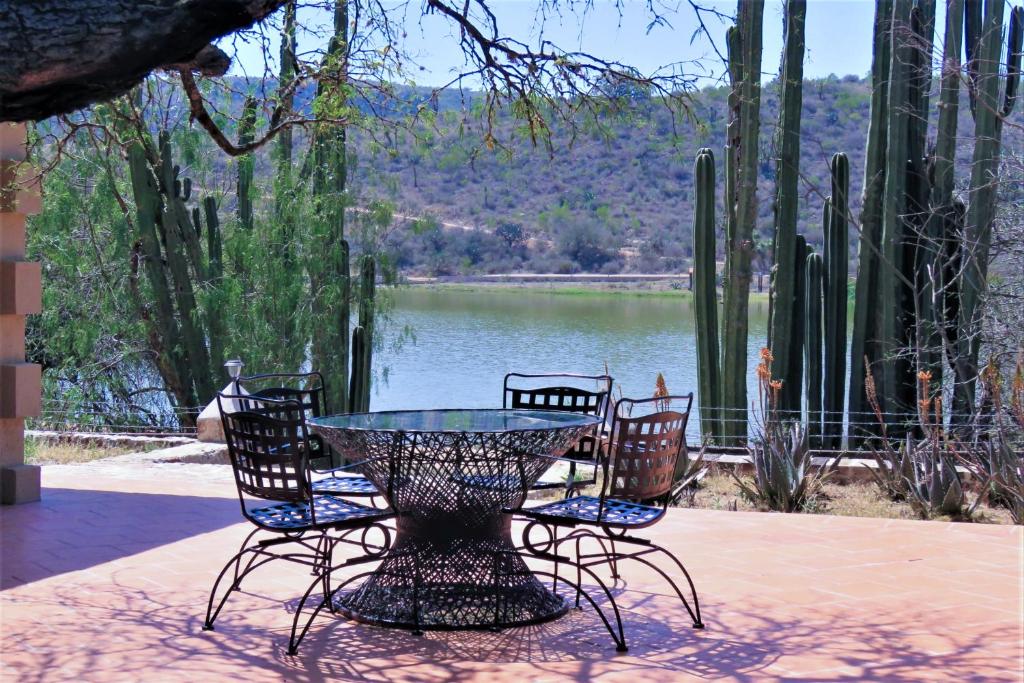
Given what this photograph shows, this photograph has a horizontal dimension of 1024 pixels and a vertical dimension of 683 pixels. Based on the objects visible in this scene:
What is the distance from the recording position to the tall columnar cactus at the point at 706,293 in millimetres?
11289

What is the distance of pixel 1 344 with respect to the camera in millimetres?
7199

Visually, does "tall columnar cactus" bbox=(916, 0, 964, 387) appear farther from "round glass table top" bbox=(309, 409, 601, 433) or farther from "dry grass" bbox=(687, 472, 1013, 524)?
"round glass table top" bbox=(309, 409, 601, 433)

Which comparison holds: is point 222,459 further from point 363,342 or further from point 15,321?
point 363,342

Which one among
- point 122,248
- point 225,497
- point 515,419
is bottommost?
point 225,497

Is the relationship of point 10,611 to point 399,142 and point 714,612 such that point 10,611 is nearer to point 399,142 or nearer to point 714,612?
point 714,612

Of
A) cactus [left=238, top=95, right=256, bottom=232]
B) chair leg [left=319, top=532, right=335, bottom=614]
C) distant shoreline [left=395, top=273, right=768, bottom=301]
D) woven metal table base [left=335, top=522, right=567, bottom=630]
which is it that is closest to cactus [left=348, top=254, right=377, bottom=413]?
cactus [left=238, top=95, right=256, bottom=232]

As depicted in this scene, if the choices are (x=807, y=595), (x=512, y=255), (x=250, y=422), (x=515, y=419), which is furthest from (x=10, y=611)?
(x=512, y=255)

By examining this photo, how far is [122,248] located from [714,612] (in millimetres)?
13506

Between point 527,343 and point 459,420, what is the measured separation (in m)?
22.9

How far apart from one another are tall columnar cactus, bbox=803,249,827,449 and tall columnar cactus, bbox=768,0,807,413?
0.16 m

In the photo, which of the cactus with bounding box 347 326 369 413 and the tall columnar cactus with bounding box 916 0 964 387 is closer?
the tall columnar cactus with bounding box 916 0 964 387

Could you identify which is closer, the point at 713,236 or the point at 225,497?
the point at 225,497

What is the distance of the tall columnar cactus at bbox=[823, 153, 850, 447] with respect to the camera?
11523 millimetres

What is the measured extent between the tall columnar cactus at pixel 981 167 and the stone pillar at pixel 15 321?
23.8 feet
